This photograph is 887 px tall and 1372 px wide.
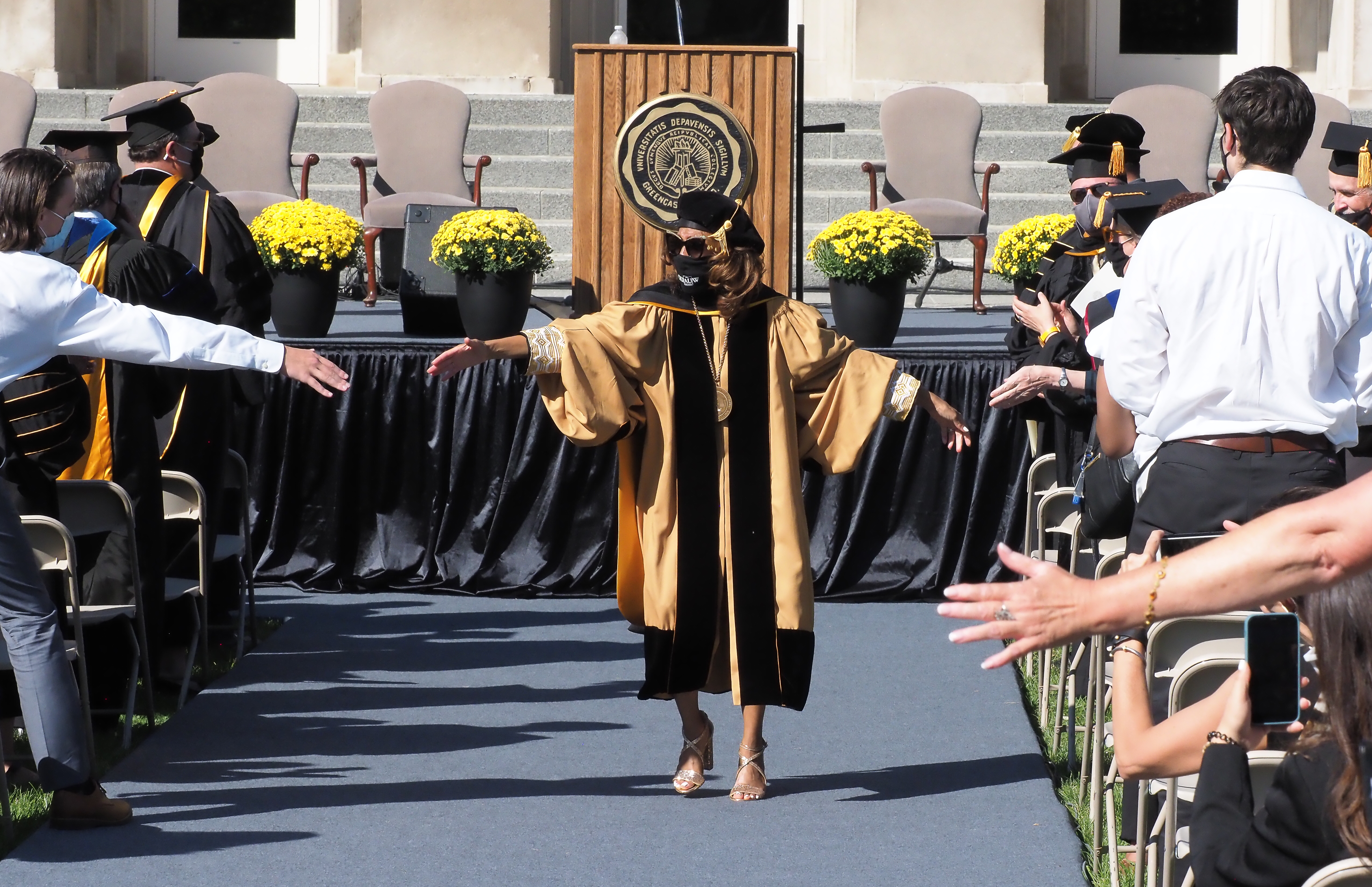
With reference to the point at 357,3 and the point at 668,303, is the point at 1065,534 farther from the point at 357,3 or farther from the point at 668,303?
the point at 357,3

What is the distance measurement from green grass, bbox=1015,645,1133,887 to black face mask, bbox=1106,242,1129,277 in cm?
119

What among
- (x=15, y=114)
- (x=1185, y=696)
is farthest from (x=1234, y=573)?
(x=15, y=114)

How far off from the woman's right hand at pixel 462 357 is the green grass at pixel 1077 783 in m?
1.75

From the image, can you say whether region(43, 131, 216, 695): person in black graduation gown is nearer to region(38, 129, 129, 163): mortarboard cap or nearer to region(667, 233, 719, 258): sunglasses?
region(38, 129, 129, 163): mortarboard cap

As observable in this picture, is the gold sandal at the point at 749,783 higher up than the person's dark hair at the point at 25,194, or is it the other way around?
the person's dark hair at the point at 25,194

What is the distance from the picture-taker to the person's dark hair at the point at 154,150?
5746 mm

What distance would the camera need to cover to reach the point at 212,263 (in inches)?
224

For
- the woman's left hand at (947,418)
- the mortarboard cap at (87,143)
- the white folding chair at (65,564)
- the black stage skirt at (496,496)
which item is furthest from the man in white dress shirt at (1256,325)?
the mortarboard cap at (87,143)

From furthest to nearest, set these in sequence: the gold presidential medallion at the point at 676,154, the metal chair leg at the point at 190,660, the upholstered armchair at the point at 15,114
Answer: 1. the upholstered armchair at the point at 15,114
2. the gold presidential medallion at the point at 676,154
3. the metal chair leg at the point at 190,660

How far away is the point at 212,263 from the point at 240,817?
7.38ft

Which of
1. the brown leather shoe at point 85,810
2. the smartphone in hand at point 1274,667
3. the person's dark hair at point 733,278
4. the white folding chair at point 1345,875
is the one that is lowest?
the brown leather shoe at point 85,810

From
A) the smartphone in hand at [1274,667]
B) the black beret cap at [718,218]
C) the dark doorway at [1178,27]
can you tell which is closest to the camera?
the smartphone in hand at [1274,667]

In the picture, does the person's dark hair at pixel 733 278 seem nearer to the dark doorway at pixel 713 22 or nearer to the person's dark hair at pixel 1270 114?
the person's dark hair at pixel 1270 114

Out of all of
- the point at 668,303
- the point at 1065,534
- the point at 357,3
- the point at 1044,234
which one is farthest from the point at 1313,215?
the point at 357,3
